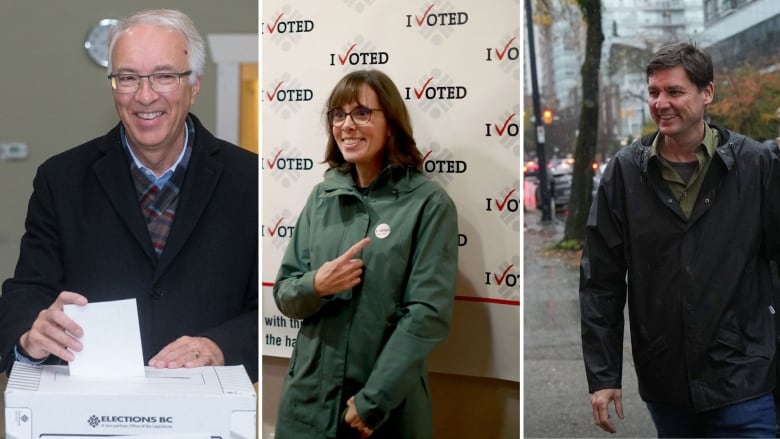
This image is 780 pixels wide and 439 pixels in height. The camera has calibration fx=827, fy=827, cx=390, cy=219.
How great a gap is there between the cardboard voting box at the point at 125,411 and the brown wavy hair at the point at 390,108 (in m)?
0.80

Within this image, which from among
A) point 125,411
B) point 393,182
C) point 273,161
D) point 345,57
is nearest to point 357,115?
point 393,182

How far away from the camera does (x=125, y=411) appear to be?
5.22 ft

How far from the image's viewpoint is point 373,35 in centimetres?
242

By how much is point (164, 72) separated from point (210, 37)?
201mm

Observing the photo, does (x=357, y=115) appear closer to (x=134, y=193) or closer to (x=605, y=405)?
(x=134, y=193)

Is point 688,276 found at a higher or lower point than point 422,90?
lower

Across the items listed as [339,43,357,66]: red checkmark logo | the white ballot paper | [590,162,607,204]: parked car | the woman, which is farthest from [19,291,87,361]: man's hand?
[590,162,607,204]: parked car

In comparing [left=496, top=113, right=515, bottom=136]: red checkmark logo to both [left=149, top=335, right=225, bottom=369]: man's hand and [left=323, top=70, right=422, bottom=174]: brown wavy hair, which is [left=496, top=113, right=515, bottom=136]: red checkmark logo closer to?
[left=323, top=70, right=422, bottom=174]: brown wavy hair

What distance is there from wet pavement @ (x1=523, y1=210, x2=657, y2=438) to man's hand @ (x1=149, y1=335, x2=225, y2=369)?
90 cm

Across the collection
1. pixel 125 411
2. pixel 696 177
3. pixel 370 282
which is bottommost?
pixel 125 411

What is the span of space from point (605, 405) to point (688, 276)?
0.45 m

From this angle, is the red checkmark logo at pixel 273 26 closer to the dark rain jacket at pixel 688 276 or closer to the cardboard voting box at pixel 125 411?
the dark rain jacket at pixel 688 276

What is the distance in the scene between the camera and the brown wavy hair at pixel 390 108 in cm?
218

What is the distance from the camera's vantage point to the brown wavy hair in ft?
7.16
